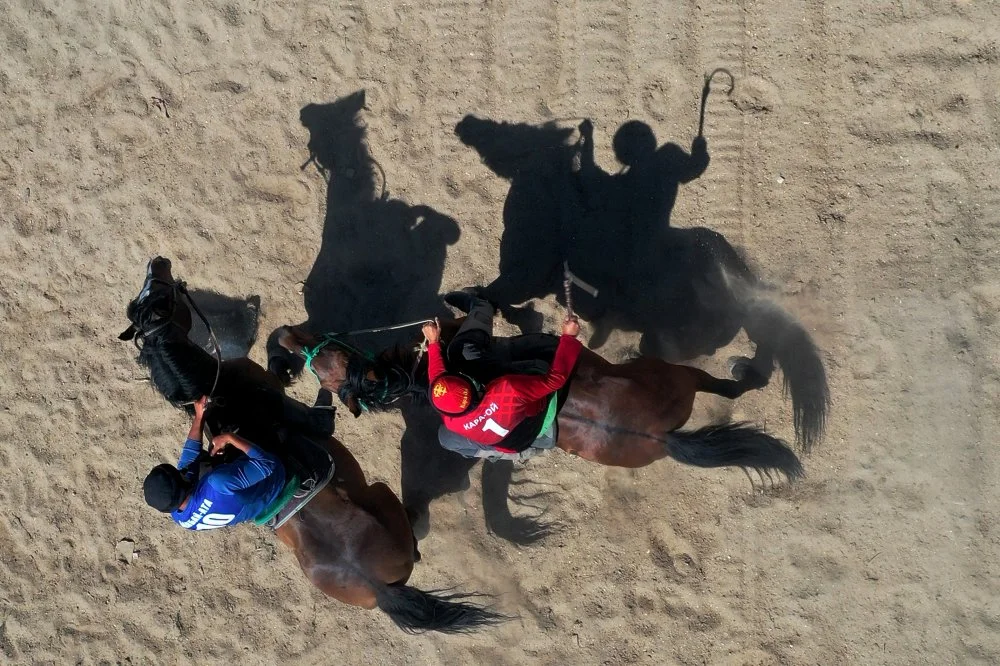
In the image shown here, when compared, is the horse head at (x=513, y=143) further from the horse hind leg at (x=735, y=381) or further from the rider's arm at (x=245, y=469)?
the rider's arm at (x=245, y=469)

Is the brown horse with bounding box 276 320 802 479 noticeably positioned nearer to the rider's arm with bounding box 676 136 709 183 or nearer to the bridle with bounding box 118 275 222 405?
the bridle with bounding box 118 275 222 405

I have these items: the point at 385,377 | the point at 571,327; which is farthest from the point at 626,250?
the point at 385,377

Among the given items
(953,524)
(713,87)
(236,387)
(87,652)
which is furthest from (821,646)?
(87,652)

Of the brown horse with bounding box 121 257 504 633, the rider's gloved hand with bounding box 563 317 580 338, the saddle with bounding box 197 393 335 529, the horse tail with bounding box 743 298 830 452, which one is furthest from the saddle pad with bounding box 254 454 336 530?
the horse tail with bounding box 743 298 830 452

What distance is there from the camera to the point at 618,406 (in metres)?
3.64

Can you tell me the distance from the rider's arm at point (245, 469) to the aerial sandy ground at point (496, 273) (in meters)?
1.24

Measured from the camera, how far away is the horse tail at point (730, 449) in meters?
3.59

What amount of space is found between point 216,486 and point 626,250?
114 inches

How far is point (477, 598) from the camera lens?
4527mm

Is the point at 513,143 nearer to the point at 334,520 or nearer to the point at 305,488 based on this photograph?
the point at 305,488

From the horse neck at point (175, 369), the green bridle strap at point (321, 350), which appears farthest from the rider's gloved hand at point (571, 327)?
the horse neck at point (175, 369)

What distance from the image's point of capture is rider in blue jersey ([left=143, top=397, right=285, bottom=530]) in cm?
303

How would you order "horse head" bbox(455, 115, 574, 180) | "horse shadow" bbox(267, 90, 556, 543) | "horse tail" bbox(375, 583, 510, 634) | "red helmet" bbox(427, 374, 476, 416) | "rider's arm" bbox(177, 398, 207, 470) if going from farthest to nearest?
"horse shadow" bbox(267, 90, 556, 543)
"horse head" bbox(455, 115, 574, 180)
"horse tail" bbox(375, 583, 510, 634)
"rider's arm" bbox(177, 398, 207, 470)
"red helmet" bbox(427, 374, 476, 416)

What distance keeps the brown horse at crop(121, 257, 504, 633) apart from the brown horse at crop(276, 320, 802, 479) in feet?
1.55
